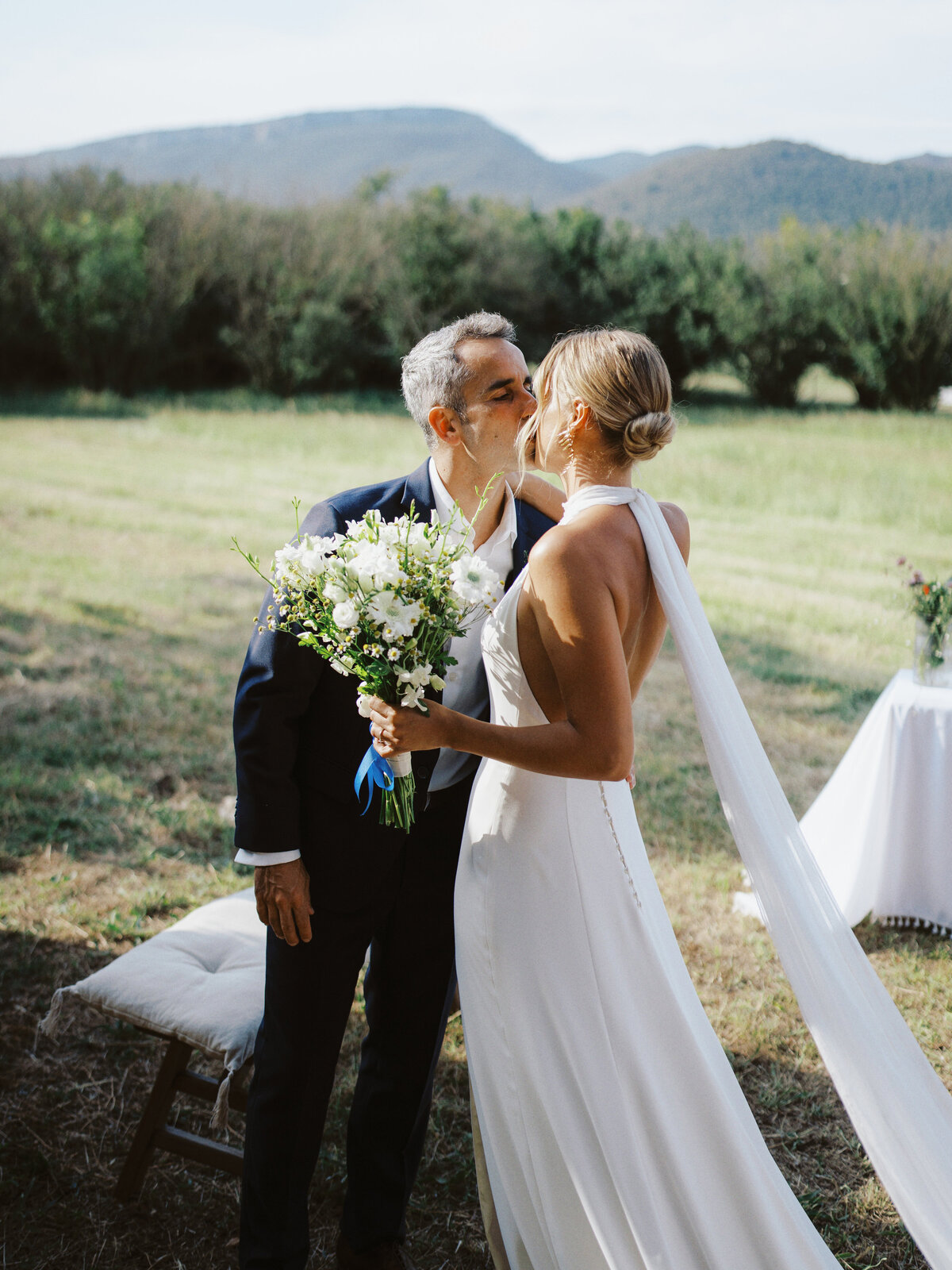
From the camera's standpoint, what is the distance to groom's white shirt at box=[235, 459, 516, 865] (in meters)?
2.52

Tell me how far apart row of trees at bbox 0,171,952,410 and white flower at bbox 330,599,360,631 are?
21471 millimetres

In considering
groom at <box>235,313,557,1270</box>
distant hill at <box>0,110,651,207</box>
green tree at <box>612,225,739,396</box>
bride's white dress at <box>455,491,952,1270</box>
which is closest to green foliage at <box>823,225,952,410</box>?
green tree at <box>612,225,739,396</box>

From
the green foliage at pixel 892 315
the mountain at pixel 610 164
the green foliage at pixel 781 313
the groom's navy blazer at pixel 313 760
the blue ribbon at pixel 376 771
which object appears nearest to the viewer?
the blue ribbon at pixel 376 771

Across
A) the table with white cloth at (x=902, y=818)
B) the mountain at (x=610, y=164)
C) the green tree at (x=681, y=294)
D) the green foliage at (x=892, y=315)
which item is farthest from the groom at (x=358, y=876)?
the mountain at (x=610, y=164)

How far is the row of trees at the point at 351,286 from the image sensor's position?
25.7m

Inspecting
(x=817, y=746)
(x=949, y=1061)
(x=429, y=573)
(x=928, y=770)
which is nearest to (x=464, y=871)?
(x=429, y=573)

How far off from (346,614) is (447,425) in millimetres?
827

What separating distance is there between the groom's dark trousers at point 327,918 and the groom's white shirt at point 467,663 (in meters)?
0.04

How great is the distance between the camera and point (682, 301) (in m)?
29.6

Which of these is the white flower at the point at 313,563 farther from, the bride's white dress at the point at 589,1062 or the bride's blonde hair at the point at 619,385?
the bride's blonde hair at the point at 619,385

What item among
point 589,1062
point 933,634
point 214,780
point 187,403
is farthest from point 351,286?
point 589,1062

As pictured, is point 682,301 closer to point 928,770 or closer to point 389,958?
point 928,770

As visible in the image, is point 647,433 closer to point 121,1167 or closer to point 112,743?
point 121,1167

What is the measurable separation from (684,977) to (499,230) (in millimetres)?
32264
